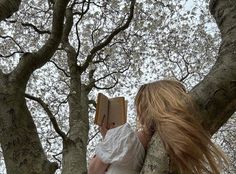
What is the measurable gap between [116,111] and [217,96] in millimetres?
519

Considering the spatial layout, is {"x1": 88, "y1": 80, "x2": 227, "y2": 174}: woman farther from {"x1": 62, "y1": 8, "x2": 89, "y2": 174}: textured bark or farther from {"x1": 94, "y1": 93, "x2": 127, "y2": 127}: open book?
{"x1": 62, "y1": 8, "x2": 89, "y2": 174}: textured bark

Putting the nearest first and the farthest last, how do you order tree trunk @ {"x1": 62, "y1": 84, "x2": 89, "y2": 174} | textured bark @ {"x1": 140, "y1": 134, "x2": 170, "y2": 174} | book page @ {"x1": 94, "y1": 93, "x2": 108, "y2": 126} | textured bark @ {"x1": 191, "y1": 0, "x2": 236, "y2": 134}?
1. textured bark @ {"x1": 140, "y1": 134, "x2": 170, "y2": 174}
2. textured bark @ {"x1": 191, "y1": 0, "x2": 236, "y2": 134}
3. book page @ {"x1": 94, "y1": 93, "x2": 108, "y2": 126}
4. tree trunk @ {"x1": 62, "y1": 84, "x2": 89, "y2": 174}

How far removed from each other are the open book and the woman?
0.18 m

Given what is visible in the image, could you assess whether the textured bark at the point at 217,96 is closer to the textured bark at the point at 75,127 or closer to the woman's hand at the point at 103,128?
the woman's hand at the point at 103,128

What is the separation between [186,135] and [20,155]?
197 centimetres

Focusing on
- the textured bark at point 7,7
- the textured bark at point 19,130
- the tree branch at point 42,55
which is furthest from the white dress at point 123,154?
the textured bark at point 7,7

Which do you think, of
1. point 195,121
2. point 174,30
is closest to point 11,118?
point 195,121

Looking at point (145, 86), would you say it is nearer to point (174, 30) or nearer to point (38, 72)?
point (174, 30)

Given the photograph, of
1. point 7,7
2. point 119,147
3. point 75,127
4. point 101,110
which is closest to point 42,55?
point 7,7

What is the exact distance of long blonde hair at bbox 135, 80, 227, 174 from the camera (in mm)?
1639

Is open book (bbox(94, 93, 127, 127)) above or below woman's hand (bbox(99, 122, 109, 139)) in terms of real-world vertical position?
above

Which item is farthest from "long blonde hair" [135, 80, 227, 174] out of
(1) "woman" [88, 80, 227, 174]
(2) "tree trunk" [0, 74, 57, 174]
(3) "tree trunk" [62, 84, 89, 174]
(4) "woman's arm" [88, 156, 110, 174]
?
(3) "tree trunk" [62, 84, 89, 174]

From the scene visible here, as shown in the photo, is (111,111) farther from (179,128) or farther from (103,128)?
(179,128)

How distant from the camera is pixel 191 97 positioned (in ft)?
5.95
